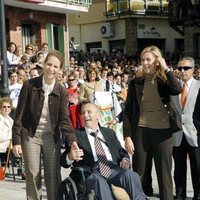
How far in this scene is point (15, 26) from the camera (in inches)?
844

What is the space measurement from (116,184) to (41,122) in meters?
1.04

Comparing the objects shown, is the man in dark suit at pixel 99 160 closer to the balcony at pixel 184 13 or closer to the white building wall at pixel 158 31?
the balcony at pixel 184 13

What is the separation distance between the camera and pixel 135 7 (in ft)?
111

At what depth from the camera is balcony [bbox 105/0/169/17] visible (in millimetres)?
33472

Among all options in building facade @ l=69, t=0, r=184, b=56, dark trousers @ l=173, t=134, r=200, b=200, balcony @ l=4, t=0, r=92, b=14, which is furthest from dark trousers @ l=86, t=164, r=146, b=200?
building facade @ l=69, t=0, r=184, b=56

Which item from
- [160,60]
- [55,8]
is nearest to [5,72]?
[160,60]

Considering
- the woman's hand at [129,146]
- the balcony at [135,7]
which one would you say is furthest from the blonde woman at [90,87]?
the balcony at [135,7]

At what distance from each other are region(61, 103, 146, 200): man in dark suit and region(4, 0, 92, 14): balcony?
606 inches

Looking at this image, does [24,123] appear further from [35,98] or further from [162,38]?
[162,38]

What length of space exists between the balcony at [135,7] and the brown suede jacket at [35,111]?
1124 inches

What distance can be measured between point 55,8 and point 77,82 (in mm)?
12463

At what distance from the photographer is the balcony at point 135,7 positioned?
33.5 metres

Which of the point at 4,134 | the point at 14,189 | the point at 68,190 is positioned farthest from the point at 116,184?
the point at 4,134

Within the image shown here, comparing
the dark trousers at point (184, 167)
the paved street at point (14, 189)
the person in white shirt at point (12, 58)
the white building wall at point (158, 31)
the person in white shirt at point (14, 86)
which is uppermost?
the white building wall at point (158, 31)
